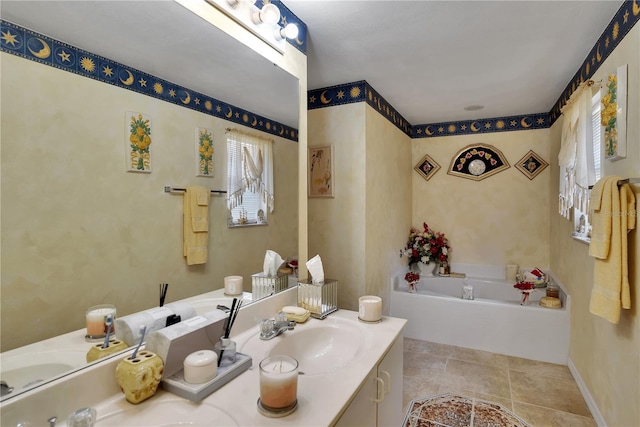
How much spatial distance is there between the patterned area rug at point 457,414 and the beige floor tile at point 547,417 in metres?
0.07

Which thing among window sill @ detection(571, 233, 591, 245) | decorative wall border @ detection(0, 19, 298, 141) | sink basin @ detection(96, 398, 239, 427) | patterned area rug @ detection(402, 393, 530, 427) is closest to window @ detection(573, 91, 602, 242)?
window sill @ detection(571, 233, 591, 245)

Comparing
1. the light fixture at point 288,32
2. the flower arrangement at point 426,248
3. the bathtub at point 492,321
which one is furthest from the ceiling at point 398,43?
the bathtub at point 492,321

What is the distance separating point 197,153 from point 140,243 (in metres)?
0.42

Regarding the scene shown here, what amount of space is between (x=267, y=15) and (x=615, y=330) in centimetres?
251

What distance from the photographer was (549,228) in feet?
12.5

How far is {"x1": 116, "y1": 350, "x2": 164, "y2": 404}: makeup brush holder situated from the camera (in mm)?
944

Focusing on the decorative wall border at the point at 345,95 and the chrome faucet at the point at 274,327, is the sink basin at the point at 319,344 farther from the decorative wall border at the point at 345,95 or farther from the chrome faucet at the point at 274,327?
the decorative wall border at the point at 345,95

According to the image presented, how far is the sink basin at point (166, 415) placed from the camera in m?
0.89

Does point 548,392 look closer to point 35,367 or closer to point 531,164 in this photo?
point 531,164

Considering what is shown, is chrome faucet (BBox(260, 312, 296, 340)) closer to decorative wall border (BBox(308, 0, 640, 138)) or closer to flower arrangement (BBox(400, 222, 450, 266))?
decorative wall border (BBox(308, 0, 640, 138))

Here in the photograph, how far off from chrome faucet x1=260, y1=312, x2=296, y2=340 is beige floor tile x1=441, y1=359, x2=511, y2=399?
5.60ft

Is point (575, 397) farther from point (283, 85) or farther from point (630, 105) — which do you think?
point (283, 85)

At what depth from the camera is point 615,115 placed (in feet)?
5.91

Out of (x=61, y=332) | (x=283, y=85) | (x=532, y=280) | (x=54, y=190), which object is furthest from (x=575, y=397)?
(x=54, y=190)
